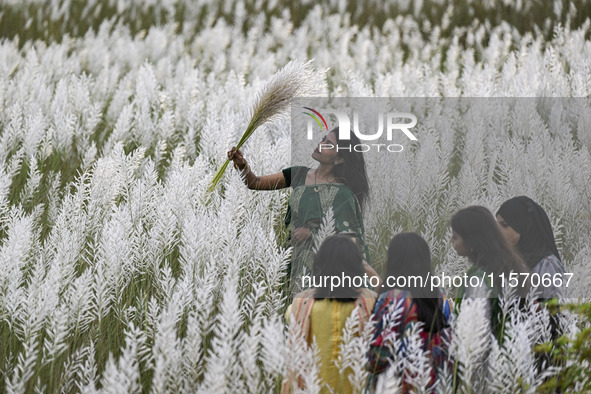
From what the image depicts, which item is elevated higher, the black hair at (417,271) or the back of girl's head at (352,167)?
the back of girl's head at (352,167)

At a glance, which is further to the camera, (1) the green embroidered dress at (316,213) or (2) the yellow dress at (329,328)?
(1) the green embroidered dress at (316,213)

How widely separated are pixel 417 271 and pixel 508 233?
75cm

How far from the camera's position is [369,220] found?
4.00 meters

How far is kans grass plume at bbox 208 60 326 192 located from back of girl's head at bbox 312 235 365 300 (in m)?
0.82

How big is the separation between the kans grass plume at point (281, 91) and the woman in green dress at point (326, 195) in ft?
1.07

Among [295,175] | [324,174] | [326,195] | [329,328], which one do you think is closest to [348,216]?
[326,195]

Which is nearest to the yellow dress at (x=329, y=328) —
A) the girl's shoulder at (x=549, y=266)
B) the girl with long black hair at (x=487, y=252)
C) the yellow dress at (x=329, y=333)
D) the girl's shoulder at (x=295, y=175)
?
the yellow dress at (x=329, y=333)

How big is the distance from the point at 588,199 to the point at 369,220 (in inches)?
56.6

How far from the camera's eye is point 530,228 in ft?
10.7

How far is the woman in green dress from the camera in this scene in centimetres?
347

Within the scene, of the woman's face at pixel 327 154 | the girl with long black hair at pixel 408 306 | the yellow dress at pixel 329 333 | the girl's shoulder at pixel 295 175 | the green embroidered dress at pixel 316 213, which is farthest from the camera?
the girl's shoulder at pixel 295 175

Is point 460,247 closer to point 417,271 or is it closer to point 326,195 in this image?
point 417,271

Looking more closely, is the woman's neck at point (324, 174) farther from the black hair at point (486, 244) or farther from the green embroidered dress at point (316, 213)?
the black hair at point (486, 244)

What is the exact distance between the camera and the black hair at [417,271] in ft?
8.71
